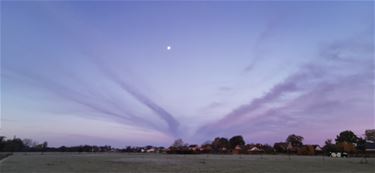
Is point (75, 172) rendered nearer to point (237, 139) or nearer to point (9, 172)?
point (9, 172)

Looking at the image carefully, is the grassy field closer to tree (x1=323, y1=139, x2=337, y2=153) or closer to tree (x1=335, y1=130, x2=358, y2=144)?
tree (x1=323, y1=139, x2=337, y2=153)

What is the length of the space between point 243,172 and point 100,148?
505 feet

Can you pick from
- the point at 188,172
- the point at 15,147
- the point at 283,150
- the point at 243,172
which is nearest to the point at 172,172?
the point at 188,172

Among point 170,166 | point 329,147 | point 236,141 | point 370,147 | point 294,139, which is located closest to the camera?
point 170,166

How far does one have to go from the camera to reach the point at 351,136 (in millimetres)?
158250

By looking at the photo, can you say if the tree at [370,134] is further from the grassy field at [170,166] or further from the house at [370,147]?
the grassy field at [170,166]

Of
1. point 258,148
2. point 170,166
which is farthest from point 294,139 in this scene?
point 170,166

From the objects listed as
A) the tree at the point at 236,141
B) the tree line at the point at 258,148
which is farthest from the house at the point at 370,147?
the tree at the point at 236,141

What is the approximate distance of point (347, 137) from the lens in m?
160

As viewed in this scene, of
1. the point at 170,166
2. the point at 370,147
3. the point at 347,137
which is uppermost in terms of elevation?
the point at 347,137

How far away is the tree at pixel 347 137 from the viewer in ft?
514

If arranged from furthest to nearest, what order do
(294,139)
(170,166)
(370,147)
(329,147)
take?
1. (294,139)
2. (329,147)
3. (370,147)
4. (170,166)

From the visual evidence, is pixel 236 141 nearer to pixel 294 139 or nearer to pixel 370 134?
pixel 294 139

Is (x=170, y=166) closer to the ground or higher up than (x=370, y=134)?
closer to the ground
